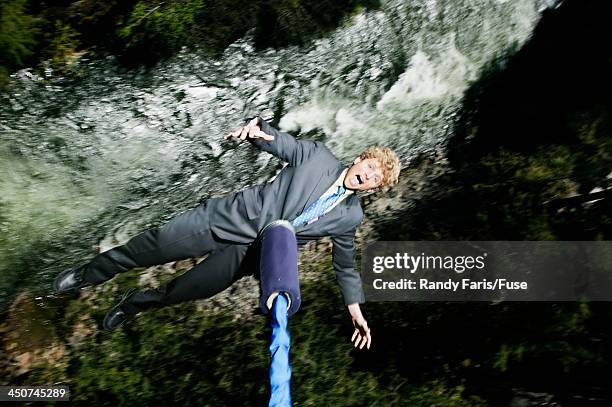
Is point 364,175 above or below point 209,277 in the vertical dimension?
above

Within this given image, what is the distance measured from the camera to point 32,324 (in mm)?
4852

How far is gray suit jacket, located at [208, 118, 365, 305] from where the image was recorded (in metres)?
3.59

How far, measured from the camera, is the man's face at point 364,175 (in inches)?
137

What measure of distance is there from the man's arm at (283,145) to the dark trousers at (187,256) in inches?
23.1

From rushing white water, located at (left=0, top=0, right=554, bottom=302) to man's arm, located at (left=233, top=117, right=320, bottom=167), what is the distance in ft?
6.54

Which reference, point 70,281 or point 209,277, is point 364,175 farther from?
point 70,281

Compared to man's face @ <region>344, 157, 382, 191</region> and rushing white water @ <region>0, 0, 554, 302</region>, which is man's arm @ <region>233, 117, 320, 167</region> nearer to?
man's face @ <region>344, 157, 382, 191</region>

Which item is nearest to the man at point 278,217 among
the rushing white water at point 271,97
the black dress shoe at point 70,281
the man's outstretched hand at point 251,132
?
the man's outstretched hand at point 251,132

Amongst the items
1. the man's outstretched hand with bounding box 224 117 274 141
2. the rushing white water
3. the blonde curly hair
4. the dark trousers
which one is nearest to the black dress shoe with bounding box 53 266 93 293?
the dark trousers

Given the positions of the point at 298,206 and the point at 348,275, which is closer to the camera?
the point at 298,206

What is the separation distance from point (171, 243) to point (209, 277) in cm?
34

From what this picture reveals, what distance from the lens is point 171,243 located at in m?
3.88

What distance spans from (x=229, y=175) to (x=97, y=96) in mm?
1395

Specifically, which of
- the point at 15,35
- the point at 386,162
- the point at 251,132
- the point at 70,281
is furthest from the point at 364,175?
the point at 15,35
